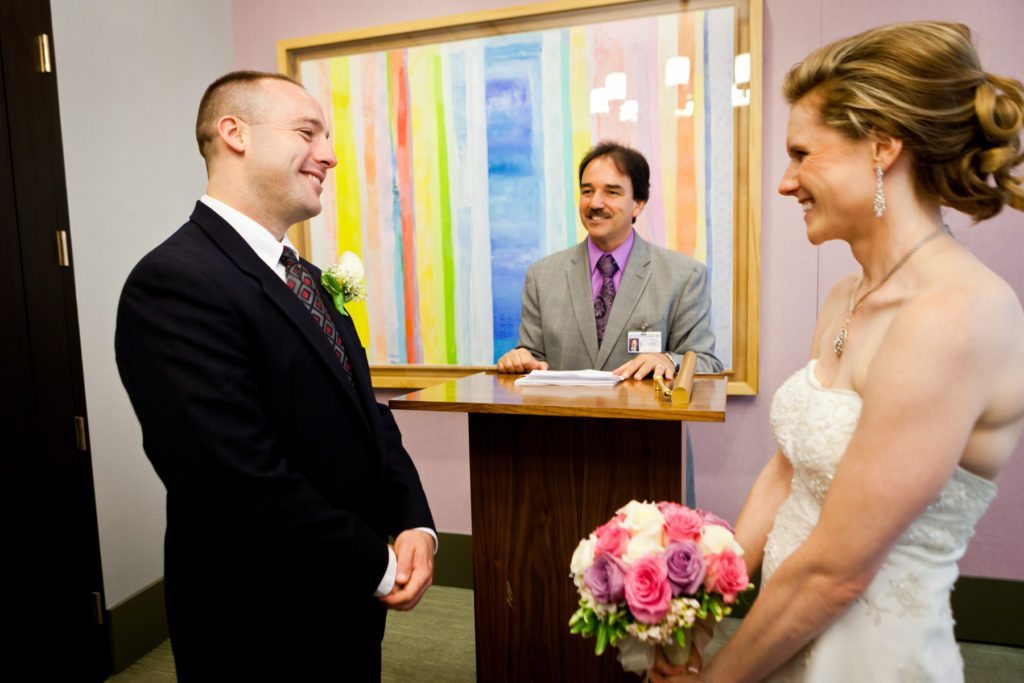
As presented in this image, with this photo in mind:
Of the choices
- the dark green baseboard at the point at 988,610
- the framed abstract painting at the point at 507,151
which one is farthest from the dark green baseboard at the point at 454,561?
the dark green baseboard at the point at 988,610

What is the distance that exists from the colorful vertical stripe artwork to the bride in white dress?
75.7 inches

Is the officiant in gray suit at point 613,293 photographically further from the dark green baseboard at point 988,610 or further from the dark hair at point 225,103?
the dark green baseboard at point 988,610

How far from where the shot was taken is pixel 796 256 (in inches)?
124

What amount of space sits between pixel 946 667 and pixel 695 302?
70.4 inches

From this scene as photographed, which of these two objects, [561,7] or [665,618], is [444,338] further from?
[665,618]

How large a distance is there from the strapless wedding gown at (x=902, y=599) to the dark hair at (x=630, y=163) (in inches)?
74.9

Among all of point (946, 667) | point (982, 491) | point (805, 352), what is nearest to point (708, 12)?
point (805, 352)

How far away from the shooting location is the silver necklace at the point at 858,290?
1.24 meters

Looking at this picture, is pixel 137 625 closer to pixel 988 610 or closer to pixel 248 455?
pixel 248 455

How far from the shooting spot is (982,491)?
1.19 m

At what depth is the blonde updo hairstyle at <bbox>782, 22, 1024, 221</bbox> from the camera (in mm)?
1174

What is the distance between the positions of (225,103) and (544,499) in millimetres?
1527

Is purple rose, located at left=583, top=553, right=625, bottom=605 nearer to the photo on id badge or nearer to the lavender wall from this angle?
the photo on id badge

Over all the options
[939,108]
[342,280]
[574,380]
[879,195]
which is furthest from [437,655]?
[939,108]
